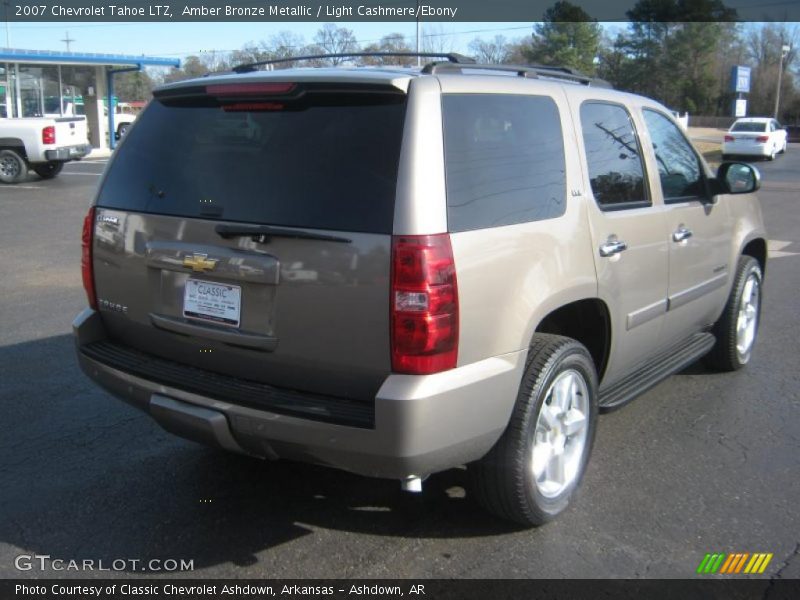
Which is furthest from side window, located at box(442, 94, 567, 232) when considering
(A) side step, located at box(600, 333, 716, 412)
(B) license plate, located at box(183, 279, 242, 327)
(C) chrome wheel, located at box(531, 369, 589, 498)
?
(A) side step, located at box(600, 333, 716, 412)

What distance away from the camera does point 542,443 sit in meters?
3.54

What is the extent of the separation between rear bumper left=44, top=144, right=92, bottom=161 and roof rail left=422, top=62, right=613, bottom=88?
17568 millimetres

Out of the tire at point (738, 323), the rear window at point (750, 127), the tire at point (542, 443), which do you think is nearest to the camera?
the tire at point (542, 443)

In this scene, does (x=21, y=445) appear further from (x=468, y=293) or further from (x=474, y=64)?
(x=474, y=64)

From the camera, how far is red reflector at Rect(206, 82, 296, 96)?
3184 millimetres

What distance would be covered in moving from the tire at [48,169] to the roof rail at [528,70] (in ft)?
59.4

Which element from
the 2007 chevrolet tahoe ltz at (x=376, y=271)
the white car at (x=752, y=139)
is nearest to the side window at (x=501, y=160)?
Answer: the 2007 chevrolet tahoe ltz at (x=376, y=271)

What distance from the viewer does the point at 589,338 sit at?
13.3ft

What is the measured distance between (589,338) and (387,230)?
1620 millimetres

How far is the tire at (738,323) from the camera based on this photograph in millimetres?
5535

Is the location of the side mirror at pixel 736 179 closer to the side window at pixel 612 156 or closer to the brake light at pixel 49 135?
the side window at pixel 612 156

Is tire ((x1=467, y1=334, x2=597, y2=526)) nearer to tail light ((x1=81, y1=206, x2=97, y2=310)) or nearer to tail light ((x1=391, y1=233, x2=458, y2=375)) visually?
tail light ((x1=391, y1=233, x2=458, y2=375))

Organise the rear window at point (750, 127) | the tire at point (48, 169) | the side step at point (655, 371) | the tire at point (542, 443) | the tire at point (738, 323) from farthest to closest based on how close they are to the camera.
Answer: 1. the rear window at point (750, 127)
2. the tire at point (48, 169)
3. the tire at point (738, 323)
4. the side step at point (655, 371)
5. the tire at point (542, 443)

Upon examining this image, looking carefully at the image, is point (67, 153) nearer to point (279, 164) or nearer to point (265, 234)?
point (279, 164)
